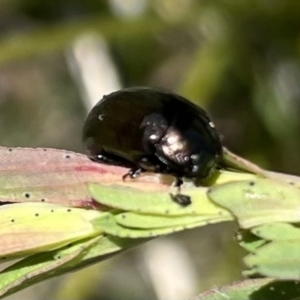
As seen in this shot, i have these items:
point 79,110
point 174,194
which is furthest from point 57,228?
point 79,110

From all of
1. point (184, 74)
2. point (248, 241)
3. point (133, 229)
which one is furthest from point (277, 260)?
point (184, 74)

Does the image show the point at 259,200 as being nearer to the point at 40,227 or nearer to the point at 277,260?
the point at 277,260

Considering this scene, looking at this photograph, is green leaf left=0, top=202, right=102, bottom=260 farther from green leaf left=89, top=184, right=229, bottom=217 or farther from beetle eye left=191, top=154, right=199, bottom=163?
beetle eye left=191, top=154, right=199, bottom=163

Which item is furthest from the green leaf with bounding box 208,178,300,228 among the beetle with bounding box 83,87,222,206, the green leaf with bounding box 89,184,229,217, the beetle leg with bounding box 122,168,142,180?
the beetle with bounding box 83,87,222,206

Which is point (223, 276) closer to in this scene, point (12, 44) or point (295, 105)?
point (295, 105)

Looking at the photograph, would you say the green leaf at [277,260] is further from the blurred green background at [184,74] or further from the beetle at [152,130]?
the blurred green background at [184,74]

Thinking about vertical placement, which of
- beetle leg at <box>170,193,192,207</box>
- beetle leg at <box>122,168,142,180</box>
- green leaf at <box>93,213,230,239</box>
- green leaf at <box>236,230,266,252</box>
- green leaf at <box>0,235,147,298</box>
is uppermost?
beetle leg at <box>122,168,142,180</box>
